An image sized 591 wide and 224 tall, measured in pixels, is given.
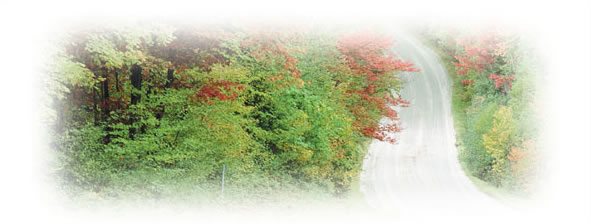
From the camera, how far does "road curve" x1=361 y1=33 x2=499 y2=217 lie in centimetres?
1708

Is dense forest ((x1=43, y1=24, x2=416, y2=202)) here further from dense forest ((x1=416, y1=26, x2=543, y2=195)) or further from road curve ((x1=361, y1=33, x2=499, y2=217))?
dense forest ((x1=416, y1=26, x2=543, y2=195))

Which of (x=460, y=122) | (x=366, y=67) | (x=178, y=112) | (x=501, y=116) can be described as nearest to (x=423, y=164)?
(x=501, y=116)

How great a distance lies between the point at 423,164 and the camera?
23719 mm

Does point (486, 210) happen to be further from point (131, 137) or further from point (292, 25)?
point (131, 137)

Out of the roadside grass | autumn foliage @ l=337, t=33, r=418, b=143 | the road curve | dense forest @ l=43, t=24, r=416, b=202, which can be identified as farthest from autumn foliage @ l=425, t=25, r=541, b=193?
dense forest @ l=43, t=24, r=416, b=202

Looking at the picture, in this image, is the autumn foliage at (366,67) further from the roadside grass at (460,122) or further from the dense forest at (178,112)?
the roadside grass at (460,122)

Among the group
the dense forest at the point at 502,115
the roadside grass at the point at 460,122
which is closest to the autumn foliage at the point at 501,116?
the dense forest at the point at 502,115

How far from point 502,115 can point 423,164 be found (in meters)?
6.52

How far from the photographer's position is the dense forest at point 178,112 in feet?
28.8

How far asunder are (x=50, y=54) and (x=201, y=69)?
A: 12.8 ft

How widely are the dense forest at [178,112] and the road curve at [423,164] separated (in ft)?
16.4

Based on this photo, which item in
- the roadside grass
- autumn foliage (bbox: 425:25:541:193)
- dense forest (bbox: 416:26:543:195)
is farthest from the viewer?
the roadside grass

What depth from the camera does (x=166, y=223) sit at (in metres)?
8.52

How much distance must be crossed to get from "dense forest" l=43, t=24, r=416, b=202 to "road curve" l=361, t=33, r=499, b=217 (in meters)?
5.01
